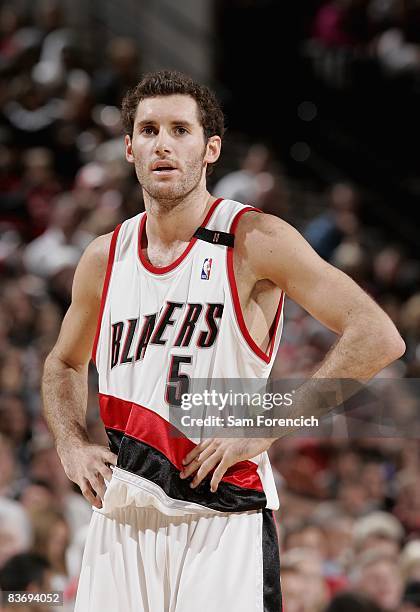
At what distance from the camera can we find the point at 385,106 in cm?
1154

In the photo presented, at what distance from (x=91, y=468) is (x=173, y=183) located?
3.02ft

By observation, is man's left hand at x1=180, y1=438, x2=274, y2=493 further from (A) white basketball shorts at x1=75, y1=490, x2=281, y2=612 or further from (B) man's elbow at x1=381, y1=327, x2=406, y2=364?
(B) man's elbow at x1=381, y1=327, x2=406, y2=364

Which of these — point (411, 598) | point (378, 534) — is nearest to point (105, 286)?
point (411, 598)

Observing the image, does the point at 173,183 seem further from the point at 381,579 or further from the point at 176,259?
the point at 381,579

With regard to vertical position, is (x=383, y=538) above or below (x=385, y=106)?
below

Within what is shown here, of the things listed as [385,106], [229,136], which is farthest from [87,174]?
[385,106]

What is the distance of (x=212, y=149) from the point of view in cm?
377

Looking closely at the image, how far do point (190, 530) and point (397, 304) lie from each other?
594 cm

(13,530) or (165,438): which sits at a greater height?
(13,530)

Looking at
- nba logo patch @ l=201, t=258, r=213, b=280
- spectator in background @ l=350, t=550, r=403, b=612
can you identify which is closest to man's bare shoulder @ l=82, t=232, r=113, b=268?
nba logo patch @ l=201, t=258, r=213, b=280

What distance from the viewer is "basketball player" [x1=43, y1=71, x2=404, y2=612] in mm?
3393

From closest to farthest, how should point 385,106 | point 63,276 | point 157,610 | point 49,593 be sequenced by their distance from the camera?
point 157,610 → point 49,593 → point 63,276 → point 385,106

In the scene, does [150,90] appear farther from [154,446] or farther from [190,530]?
[190,530]

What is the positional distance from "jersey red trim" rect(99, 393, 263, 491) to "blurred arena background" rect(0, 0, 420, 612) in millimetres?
1966
